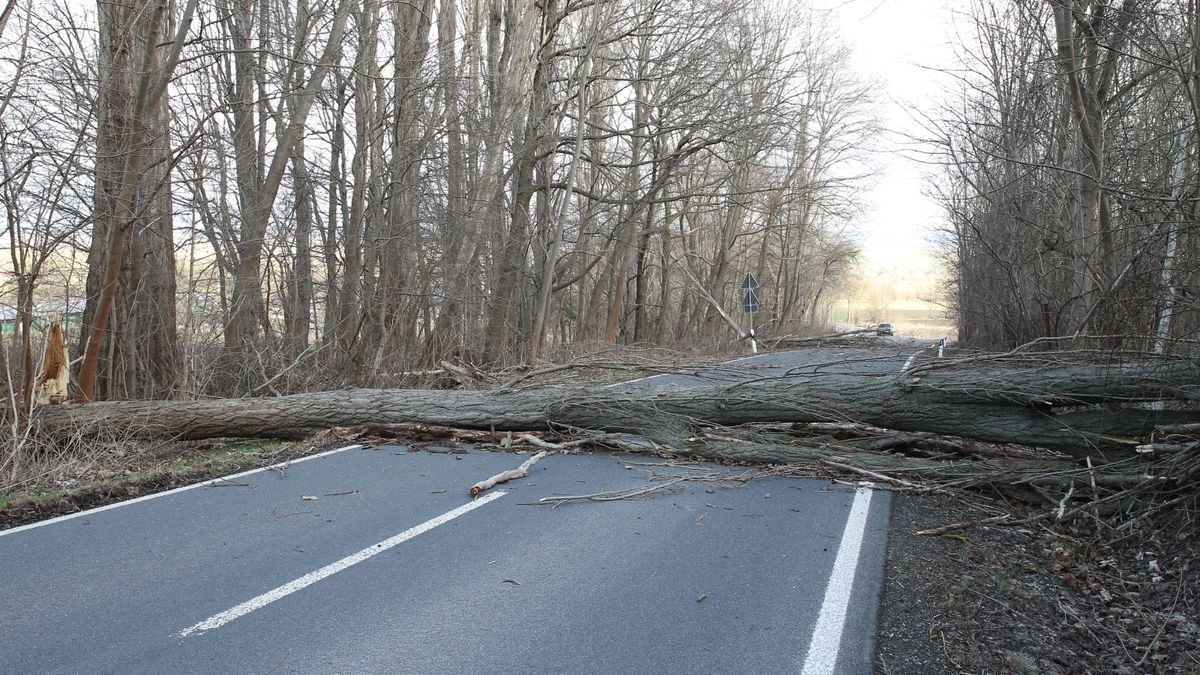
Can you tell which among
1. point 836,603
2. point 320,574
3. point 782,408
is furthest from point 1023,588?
point 320,574

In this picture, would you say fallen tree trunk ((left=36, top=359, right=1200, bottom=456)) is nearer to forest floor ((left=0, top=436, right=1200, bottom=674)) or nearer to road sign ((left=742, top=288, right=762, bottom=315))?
forest floor ((left=0, top=436, right=1200, bottom=674))

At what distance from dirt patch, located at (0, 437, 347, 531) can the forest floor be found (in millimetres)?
24

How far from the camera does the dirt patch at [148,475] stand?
20.7 ft

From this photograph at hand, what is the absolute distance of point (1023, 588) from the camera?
4.73 metres

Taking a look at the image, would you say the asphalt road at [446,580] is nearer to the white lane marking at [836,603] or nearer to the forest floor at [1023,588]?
the white lane marking at [836,603]

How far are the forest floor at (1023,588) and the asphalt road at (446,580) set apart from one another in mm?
262

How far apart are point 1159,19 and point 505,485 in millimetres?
7297

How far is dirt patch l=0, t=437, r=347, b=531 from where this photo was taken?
6316mm

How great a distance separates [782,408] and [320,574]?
207 inches

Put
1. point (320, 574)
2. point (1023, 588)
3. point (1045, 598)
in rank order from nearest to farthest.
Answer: point (1045, 598) → point (1023, 588) → point (320, 574)

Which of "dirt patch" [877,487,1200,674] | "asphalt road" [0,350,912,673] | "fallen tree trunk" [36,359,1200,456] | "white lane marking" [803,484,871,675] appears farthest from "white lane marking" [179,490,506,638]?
"dirt patch" [877,487,1200,674]

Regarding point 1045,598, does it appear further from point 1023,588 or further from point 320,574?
point 320,574

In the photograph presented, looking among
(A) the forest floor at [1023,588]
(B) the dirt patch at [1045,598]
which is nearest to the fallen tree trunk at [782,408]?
(A) the forest floor at [1023,588]

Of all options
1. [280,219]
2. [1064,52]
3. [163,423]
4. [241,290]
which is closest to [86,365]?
[163,423]
